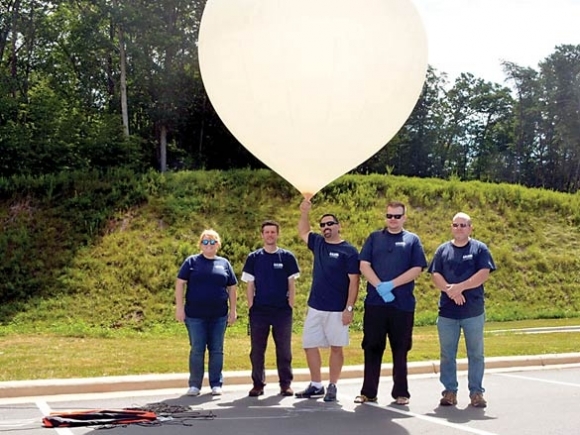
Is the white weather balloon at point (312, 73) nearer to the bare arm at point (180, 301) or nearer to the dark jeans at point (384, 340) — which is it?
the dark jeans at point (384, 340)

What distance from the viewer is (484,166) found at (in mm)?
66500

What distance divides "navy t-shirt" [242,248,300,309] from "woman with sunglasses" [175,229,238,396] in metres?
0.25

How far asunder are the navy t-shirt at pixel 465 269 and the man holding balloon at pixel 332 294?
2.62 feet

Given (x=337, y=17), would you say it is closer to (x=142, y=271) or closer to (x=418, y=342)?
(x=418, y=342)

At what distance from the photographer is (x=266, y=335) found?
294 inches

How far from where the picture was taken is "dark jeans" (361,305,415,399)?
6.82 meters

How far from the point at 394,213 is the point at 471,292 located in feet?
3.21

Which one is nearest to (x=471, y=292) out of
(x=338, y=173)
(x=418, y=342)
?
(x=338, y=173)

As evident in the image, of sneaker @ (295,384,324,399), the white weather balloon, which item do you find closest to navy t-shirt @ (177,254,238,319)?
sneaker @ (295,384,324,399)

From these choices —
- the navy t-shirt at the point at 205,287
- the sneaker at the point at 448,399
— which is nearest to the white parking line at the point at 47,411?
the navy t-shirt at the point at 205,287

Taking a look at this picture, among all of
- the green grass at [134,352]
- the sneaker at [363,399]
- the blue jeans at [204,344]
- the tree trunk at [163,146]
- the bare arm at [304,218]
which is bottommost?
the green grass at [134,352]

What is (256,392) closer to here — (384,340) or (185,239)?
(384,340)

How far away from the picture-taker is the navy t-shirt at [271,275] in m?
7.40

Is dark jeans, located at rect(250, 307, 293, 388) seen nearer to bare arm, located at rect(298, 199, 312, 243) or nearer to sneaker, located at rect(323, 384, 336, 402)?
Result: sneaker, located at rect(323, 384, 336, 402)
